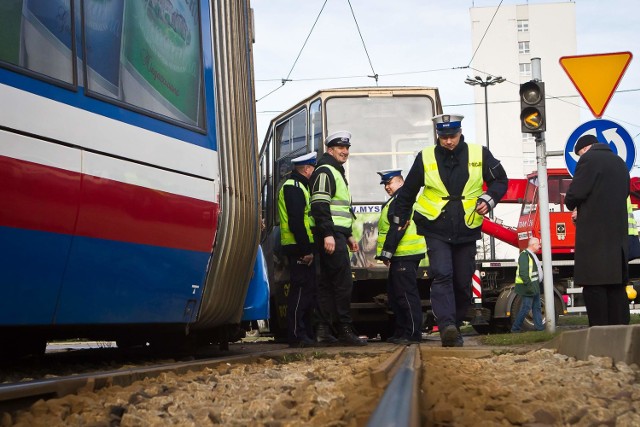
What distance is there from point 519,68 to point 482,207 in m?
70.8

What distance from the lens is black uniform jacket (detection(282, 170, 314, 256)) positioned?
396 inches

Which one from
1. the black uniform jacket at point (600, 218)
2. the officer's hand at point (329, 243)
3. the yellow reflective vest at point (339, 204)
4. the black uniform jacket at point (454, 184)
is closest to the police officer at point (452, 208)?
the black uniform jacket at point (454, 184)

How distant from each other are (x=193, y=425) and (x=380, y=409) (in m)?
0.76

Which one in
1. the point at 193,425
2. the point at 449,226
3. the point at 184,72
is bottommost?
the point at 193,425

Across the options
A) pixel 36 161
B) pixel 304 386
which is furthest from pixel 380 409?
pixel 36 161

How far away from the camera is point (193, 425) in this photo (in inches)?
136

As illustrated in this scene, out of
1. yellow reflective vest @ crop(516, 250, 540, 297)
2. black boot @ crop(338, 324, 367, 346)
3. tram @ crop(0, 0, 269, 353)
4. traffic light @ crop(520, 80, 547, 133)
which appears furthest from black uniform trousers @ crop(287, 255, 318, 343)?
yellow reflective vest @ crop(516, 250, 540, 297)

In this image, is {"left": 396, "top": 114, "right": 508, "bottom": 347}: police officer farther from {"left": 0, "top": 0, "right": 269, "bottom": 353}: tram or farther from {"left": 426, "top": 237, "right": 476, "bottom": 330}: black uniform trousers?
{"left": 0, "top": 0, "right": 269, "bottom": 353}: tram

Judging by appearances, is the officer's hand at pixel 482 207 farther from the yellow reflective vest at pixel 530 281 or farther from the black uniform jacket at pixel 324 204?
the yellow reflective vest at pixel 530 281

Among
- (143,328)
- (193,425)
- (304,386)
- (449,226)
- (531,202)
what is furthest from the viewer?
(531,202)

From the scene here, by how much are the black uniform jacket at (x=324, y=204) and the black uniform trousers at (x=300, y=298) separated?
1.35 feet

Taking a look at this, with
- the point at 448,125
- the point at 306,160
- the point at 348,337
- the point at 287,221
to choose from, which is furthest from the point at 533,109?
the point at 348,337

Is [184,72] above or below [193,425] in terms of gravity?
above

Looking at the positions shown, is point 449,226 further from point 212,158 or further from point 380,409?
point 380,409
